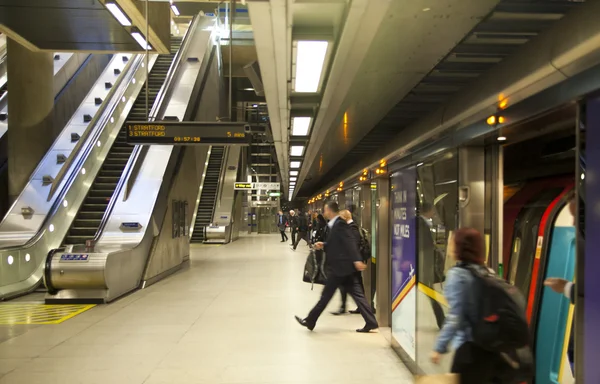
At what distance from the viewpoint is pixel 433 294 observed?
4.03 m

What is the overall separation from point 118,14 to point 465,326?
8.08 meters

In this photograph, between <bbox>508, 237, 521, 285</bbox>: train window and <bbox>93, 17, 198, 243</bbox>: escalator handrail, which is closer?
<bbox>508, 237, 521, 285</bbox>: train window

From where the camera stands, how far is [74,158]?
1296 centimetres

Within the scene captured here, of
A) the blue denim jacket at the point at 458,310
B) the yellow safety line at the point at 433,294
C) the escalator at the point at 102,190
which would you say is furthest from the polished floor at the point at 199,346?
the escalator at the point at 102,190

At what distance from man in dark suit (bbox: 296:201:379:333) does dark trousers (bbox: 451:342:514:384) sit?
3460 millimetres

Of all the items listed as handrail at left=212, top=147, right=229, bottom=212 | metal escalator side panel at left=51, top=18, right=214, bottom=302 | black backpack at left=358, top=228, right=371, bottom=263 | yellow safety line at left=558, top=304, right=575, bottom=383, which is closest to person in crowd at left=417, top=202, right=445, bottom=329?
yellow safety line at left=558, top=304, right=575, bottom=383

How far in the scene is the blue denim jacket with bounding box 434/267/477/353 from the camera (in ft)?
7.75

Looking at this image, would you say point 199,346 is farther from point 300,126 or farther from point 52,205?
point 52,205

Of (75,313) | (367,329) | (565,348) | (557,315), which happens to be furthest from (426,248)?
(75,313)

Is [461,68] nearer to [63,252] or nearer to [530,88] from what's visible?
[530,88]

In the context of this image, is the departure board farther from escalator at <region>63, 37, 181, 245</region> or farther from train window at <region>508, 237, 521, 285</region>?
train window at <region>508, 237, 521, 285</region>

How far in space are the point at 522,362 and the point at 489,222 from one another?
1365 millimetres

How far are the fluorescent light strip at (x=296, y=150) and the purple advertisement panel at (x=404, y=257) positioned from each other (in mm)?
6041

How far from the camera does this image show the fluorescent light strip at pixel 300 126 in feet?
26.6
